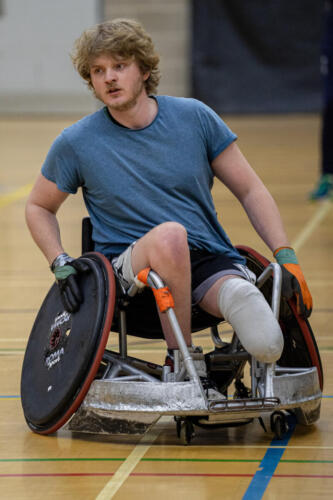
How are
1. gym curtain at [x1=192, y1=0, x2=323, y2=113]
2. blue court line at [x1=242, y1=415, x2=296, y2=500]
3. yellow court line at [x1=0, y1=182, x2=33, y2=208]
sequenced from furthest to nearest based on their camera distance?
1. gym curtain at [x1=192, y1=0, x2=323, y2=113]
2. yellow court line at [x1=0, y1=182, x2=33, y2=208]
3. blue court line at [x1=242, y1=415, x2=296, y2=500]

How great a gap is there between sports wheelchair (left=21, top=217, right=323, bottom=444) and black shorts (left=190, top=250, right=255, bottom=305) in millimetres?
76

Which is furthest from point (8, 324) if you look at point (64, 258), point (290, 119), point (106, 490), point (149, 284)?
point (290, 119)

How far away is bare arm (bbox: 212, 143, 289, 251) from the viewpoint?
3.47 metres

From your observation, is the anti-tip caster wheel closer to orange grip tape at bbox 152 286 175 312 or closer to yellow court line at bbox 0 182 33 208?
orange grip tape at bbox 152 286 175 312

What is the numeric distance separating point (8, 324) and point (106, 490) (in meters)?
2.44

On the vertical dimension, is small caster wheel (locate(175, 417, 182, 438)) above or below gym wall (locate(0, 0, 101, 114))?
above

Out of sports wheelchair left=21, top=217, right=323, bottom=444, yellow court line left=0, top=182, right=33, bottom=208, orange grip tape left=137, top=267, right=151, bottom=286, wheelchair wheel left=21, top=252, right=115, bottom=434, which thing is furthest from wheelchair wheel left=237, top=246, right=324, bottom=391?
yellow court line left=0, top=182, right=33, bottom=208

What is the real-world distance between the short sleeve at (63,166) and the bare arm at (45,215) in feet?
0.12

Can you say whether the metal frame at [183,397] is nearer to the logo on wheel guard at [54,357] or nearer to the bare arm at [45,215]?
the logo on wheel guard at [54,357]

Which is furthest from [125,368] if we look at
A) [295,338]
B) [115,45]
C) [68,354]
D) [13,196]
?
[13,196]

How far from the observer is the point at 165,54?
18.6 m

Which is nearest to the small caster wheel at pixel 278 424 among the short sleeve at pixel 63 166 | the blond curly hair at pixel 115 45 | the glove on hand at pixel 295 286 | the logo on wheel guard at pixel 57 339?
the glove on hand at pixel 295 286

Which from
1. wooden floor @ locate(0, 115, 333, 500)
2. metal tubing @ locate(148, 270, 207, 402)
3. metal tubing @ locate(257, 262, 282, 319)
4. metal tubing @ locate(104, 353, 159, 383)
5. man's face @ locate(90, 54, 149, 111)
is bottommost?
wooden floor @ locate(0, 115, 333, 500)

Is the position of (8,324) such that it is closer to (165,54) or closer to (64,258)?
(64,258)
